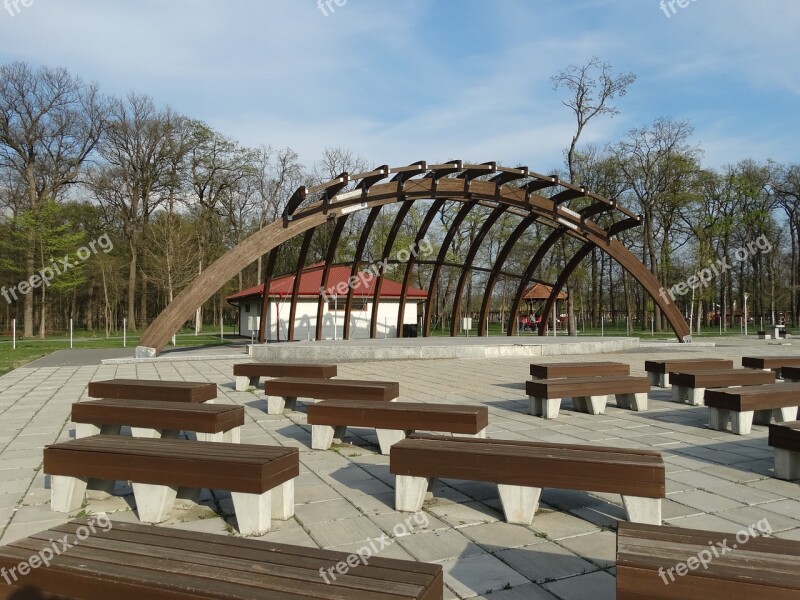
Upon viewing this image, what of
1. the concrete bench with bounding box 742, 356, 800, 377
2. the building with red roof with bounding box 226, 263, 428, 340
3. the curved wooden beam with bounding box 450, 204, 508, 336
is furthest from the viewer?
the building with red roof with bounding box 226, 263, 428, 340

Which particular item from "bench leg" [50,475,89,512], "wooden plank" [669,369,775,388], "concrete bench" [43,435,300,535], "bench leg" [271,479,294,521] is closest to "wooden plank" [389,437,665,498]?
"bench leg" [271,479,294,521]

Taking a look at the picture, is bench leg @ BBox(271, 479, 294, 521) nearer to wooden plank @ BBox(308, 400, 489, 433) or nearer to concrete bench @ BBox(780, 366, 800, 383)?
wooden plank @ BBox(308, 400, 489, 433)

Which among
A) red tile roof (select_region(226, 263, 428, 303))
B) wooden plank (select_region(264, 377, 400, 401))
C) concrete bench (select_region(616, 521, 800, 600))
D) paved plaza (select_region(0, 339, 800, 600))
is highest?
red tile roof (select_region(226, 263, 428, 303))

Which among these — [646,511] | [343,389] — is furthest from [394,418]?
[646,511]

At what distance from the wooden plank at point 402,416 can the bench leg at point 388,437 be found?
23 centimetres

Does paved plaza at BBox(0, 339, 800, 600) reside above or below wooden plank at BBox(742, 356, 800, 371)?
below

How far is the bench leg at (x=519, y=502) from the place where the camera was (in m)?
4.14

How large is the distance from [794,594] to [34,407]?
9774 mm

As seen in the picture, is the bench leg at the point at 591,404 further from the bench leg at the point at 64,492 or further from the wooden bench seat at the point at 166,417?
the bench leg at the point at 64,492

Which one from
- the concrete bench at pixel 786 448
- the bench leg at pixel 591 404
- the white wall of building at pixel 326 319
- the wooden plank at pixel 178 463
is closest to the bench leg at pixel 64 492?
the wooden plank at pixel 178 463

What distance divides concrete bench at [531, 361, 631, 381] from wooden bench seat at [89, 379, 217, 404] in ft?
15.7

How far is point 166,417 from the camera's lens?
561 cm

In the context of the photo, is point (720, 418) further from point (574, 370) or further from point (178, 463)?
point (178, 463)

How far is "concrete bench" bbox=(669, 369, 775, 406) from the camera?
8641 mm
